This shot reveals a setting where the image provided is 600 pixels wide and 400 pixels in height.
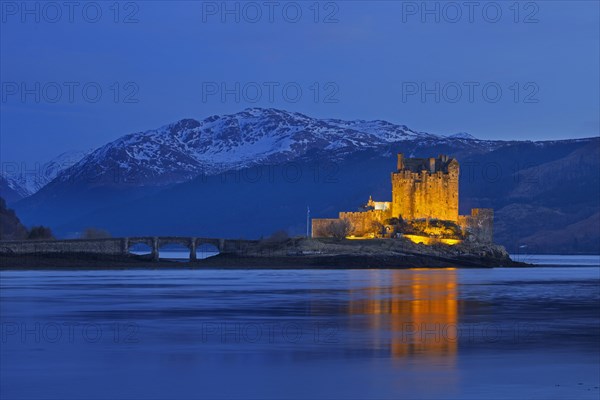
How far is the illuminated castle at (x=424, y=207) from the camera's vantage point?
13550cm

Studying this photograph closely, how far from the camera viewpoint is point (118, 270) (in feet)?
364

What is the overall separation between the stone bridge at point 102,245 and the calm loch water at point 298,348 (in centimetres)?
5400

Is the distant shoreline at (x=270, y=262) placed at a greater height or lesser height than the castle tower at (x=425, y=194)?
lesser

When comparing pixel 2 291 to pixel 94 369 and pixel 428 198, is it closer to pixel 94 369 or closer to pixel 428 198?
pixel 94 369

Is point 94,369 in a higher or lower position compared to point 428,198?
lower

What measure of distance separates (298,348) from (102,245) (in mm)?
90599

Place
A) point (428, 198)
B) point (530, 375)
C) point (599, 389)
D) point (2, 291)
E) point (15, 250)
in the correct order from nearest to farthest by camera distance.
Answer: point (599, 389) < point (530, 375) < point (2, 291) < point (15, 250) < point (428, 198)

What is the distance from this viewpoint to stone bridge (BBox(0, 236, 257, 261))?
10706 cm

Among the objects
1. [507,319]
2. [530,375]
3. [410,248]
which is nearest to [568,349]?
[530,375]

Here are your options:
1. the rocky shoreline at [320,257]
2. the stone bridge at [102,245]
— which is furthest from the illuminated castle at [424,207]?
the stone bridge at [102,245]

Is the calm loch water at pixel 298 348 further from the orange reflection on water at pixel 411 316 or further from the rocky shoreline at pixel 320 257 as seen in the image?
the rocky shoreline at pixel 320 257

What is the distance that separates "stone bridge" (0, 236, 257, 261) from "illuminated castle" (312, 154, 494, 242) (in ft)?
40.4

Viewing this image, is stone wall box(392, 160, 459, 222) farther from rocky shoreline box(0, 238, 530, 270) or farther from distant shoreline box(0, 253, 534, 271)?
distant shoreline box(0, 253, 534, 271)

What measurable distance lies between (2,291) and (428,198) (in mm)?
82194
